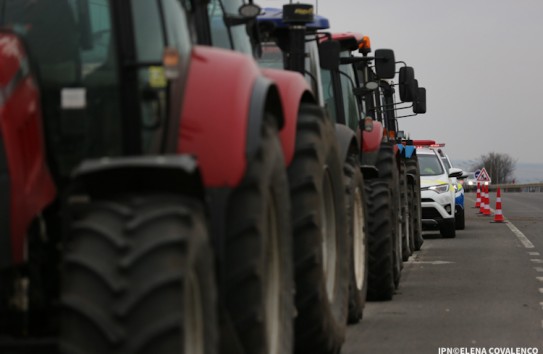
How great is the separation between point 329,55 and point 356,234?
1644 mm

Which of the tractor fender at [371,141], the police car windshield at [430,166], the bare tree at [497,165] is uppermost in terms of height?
the tractor fender at [371,141]

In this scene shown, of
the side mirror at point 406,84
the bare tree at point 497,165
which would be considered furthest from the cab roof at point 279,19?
the bare tree at point 497,165

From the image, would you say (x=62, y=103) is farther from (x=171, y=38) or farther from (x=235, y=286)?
(x=235, y=286)

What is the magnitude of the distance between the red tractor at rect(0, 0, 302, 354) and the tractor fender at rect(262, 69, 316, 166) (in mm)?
973

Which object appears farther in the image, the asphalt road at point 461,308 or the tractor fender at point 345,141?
the tractor fender at point 345,141

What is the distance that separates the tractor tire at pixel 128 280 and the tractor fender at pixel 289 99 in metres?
2.84

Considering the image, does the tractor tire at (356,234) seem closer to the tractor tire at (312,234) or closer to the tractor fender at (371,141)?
the tractor tire at (312,234)

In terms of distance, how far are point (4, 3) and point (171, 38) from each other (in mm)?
876

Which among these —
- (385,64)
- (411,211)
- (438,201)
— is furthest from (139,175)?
(438,201)

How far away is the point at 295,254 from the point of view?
26.7ft

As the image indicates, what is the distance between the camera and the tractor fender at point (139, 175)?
17.2 feet

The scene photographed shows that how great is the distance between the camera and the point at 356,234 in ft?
39.6

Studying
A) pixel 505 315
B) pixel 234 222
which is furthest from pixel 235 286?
pixel 505 315

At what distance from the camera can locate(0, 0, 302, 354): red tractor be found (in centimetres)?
531
